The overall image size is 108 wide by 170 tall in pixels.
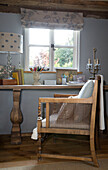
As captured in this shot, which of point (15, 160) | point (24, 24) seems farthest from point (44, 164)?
point (24, 24)

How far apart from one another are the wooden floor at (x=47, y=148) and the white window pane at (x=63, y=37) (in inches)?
70.0

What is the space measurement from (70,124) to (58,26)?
6.49 feet

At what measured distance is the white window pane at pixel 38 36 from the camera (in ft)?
11.3

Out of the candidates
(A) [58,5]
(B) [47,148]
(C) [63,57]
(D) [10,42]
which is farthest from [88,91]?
(A) [58,5]

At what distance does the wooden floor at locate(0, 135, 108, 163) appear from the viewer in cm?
228

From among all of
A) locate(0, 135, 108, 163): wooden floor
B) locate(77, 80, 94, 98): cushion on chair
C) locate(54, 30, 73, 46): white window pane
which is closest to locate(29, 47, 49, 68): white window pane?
locate(54, 30, 73, 46): white window pane

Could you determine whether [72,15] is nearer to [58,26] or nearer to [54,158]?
[58,26]

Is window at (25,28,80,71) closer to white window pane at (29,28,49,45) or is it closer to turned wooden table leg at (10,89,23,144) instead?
white window pane at (29,28,49,45)

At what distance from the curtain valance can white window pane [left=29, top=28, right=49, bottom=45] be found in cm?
17

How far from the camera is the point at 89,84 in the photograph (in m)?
2.15

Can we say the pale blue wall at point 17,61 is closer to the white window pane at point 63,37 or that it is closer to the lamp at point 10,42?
the white window pane at point 63,37

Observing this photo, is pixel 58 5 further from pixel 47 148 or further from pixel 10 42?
pixel 47 148

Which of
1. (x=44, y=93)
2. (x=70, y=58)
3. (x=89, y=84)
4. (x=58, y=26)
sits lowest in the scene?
(x=44, y=93)

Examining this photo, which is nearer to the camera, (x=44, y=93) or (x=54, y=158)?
(x=54, y=158)
